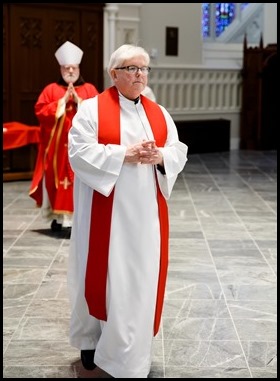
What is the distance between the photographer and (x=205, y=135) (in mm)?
14336

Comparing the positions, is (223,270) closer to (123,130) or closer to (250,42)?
(123,130)

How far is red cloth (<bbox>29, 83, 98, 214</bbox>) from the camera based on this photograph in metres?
6.98

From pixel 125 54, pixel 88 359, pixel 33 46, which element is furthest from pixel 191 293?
pixel 33 46

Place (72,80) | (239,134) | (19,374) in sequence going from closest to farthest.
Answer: (19,374) < (72,80) < (239,134)

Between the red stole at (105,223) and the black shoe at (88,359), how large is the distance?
29cm

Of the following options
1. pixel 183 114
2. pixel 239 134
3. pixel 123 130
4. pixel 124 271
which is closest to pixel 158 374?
pixel 124 271

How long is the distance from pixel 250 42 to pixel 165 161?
514 inches

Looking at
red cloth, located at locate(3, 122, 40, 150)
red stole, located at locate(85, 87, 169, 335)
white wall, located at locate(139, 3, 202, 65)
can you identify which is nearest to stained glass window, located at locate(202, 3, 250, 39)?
white wall, located at locate(139, 3, 202, 65)

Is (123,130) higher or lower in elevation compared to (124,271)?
higher

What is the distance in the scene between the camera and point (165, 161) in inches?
136

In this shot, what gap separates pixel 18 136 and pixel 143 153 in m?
7.29

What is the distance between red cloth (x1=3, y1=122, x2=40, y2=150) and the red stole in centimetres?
686

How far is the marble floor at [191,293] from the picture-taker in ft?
12.8

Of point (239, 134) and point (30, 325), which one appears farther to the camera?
point (239, 134)
